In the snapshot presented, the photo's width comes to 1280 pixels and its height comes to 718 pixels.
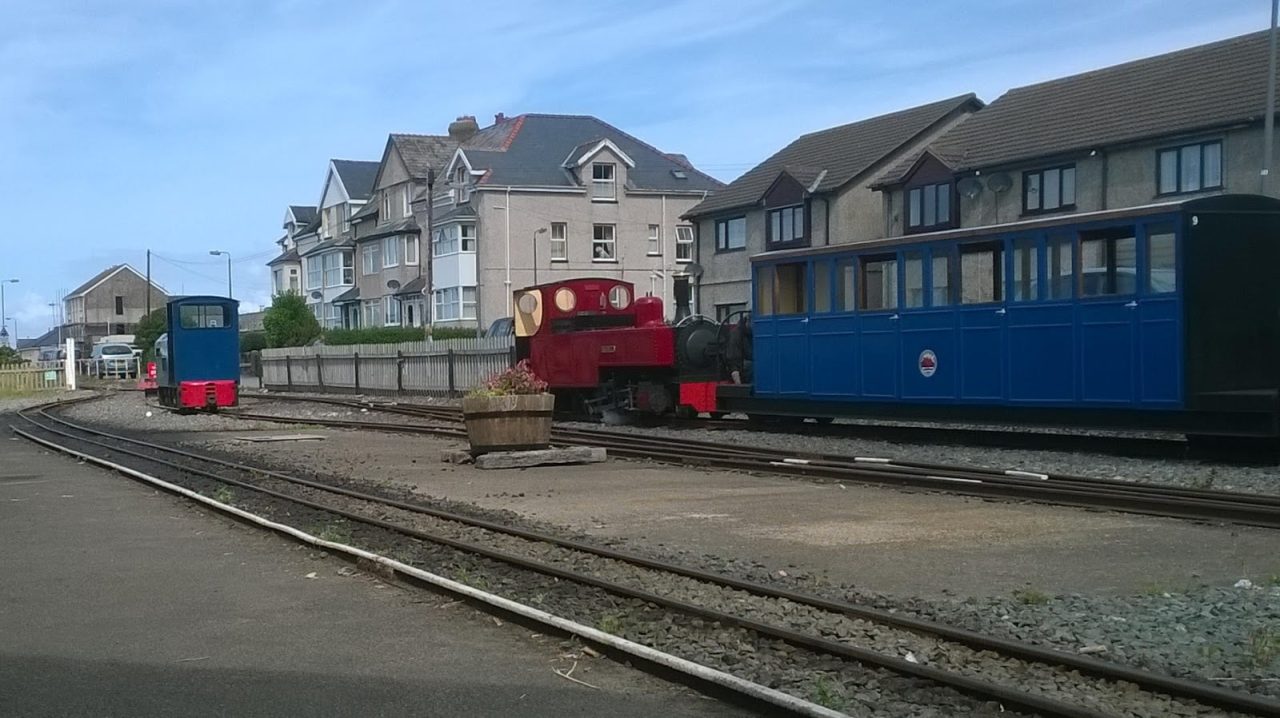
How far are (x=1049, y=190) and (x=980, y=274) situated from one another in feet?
68.4

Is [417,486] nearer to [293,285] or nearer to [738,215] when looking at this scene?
[738,215]

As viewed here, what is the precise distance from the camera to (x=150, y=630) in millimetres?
7297

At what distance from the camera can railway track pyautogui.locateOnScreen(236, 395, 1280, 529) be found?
10508 mm

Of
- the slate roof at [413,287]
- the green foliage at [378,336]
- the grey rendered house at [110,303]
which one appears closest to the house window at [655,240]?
the slate roof at [413,287]

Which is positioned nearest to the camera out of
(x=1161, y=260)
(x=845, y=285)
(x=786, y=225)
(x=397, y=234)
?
(x=1161, y=260)

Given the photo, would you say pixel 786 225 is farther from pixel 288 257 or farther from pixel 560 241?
pixel 288 257

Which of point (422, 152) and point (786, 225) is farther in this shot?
point (422, 152)

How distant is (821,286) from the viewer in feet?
63.5

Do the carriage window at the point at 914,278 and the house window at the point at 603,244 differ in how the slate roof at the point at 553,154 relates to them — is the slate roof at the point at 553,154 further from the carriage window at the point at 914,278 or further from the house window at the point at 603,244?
the carriage window at the point at 914,278

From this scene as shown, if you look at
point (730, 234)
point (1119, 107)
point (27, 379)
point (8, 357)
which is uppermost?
point (1119, 107)

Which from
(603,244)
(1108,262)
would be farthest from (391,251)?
(1108,262)

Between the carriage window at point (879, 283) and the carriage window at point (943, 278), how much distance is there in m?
0.79

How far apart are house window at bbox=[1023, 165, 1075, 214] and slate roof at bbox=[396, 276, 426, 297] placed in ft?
99.9

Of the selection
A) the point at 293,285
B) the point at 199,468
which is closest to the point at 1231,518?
the point at 199,468
